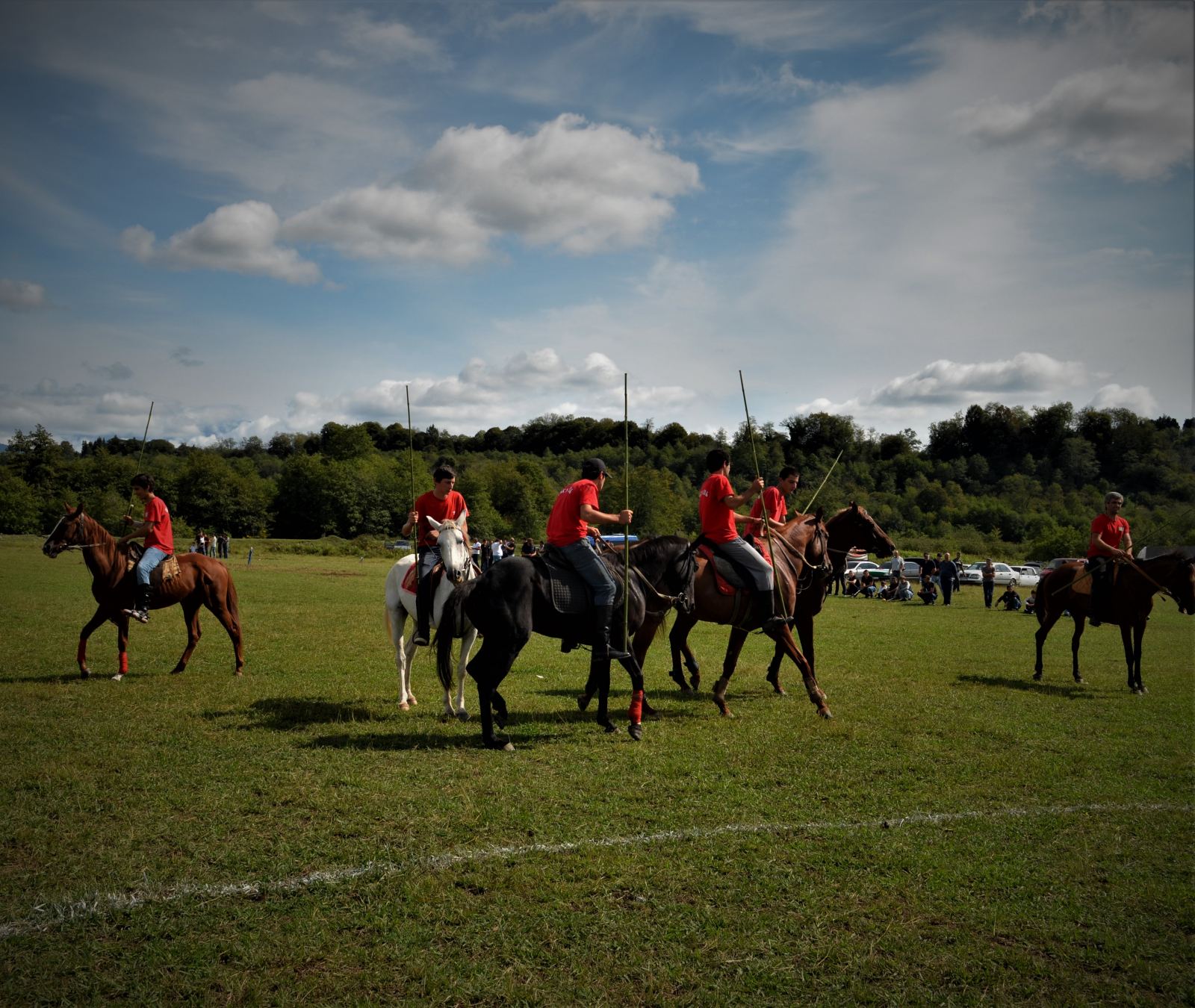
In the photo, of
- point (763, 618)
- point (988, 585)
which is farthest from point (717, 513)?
point (988, 585)

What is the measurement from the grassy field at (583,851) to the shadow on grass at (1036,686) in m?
1.03

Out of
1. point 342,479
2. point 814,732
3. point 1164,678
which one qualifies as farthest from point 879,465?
point 814,732

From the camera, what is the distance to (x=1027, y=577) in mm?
43750

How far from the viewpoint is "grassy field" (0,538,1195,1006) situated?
3.60m

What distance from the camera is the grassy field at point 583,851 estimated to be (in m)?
3.60

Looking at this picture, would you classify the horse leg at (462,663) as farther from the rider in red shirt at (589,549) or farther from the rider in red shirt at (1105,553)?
the rider in red shirt at (1105,553)

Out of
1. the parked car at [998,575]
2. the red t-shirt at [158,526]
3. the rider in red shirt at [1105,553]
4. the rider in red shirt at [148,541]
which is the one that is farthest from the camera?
the parked car at [998,575]

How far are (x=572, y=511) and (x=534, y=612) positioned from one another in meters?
1.11

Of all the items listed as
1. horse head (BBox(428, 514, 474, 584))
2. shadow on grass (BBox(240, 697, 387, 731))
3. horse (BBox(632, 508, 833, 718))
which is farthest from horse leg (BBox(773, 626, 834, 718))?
shadow on grass (BBox(240, 697, 387, 731))

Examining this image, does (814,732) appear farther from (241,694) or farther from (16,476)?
(16,476)

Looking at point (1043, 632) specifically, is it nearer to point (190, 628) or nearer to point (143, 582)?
point (190, 628)

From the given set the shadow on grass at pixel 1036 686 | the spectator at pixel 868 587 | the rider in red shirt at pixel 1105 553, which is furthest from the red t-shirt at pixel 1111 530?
the spectator at pixel 868 587

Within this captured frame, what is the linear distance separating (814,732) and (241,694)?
706 centimetres

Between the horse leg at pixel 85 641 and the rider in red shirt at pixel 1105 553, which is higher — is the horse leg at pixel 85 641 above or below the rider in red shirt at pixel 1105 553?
below
